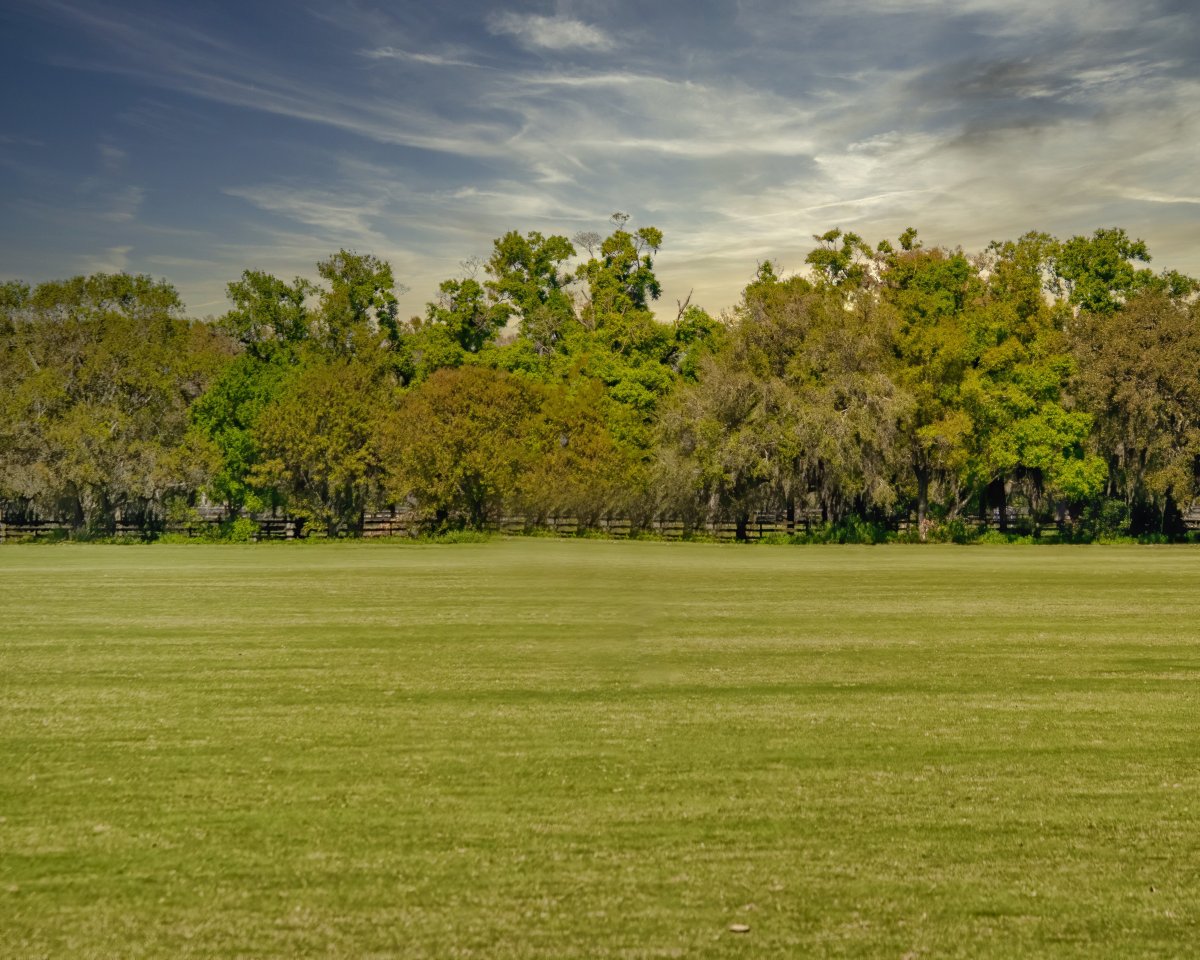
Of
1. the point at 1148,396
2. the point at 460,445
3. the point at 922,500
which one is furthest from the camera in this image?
the point at 460,445

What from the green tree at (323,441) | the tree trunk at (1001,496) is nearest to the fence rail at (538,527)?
the tree trunk at (1001,496)

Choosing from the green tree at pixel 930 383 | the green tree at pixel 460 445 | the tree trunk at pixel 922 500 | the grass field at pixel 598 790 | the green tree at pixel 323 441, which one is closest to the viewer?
the grass field at pixel 598 790

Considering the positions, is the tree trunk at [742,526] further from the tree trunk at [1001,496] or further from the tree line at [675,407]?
the tree trunk at [1001,496]

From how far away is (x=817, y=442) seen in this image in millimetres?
59844

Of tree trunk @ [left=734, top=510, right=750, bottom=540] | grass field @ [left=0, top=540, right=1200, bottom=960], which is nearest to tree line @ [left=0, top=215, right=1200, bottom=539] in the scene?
tree trunk @ [left=734, top=510, right=750, bottom=540]

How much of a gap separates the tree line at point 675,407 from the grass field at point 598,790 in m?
42.7

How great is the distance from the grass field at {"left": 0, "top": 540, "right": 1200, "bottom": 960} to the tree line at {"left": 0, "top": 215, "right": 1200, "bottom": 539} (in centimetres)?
4271

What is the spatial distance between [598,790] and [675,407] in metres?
59.9

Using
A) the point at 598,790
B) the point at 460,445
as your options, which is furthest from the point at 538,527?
the point at 598,790

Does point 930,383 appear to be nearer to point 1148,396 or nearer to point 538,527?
point 1148,396

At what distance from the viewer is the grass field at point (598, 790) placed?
6.12 metres

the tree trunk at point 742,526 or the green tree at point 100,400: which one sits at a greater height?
the green tree at point 100,400

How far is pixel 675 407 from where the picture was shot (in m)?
68.1

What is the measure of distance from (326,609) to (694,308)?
64.2 meters
